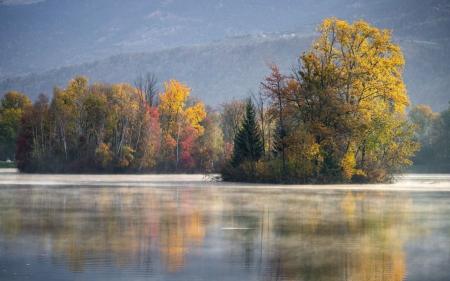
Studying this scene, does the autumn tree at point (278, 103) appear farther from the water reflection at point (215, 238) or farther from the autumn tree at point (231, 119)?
the autumn tree at point (231, 119)

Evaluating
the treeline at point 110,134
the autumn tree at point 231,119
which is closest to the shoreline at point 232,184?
the treeline at point 110,134

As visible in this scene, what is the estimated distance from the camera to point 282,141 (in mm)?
61812

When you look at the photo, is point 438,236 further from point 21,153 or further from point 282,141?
point 21,153

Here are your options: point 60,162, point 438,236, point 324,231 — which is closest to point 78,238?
point 324,231

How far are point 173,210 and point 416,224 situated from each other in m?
9.65

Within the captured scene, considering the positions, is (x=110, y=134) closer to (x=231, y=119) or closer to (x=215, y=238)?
(x=231, y=119)

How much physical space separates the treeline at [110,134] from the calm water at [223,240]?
6142 centimetres

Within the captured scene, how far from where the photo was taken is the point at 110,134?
10050cm

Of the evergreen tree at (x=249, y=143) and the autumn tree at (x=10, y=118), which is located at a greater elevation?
the autumn tree at (x=10, y=118)

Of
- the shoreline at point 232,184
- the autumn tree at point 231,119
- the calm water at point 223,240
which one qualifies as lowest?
the calm water at point 223,240

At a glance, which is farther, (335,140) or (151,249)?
(335,140)

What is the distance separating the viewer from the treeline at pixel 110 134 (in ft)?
322

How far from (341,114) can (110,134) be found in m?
44.3

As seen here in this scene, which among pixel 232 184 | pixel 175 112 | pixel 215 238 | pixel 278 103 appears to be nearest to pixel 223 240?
pixel 215 238
